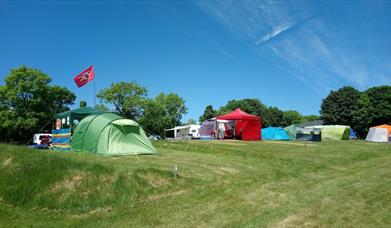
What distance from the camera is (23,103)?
41.0m

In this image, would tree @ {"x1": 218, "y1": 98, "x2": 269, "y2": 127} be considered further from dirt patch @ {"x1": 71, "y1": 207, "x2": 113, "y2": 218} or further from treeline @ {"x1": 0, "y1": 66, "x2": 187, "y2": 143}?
dirt patch @ {"x1": 71, "y1": 207, "x2": 113, "y2": 218}

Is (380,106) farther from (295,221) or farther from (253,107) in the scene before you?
(295,221)

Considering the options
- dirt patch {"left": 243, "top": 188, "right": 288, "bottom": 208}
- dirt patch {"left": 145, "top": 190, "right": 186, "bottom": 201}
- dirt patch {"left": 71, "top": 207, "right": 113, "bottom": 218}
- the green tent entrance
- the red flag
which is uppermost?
the red flag

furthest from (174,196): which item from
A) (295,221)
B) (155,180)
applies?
(295,221)

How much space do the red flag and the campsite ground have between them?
12489mm

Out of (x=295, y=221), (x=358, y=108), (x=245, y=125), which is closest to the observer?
(x=295, y=221)

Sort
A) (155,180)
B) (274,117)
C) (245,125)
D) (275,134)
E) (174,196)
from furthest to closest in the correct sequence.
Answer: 1. (274,117)
2. (275,134)
3. (245,125)
4. (155,180)
5. (174,196)

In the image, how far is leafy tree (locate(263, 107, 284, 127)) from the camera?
70.4 metres

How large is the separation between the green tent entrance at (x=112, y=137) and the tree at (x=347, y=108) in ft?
158

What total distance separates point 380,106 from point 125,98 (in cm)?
4408

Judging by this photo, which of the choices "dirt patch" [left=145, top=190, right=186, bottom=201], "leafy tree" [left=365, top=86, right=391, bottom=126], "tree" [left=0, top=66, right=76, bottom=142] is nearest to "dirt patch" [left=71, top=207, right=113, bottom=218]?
"dirt patch" [left=145, top=190, right=186, bottom=201]

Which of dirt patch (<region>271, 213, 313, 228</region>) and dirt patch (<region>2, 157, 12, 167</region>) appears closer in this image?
dirt patch (<region>271, 213, 313, 228</region>)

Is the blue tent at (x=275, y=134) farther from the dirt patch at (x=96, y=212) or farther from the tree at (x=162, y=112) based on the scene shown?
the dirt patch at (x=96, y=212)

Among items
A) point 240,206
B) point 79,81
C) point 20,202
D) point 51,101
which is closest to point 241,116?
point 79,81
